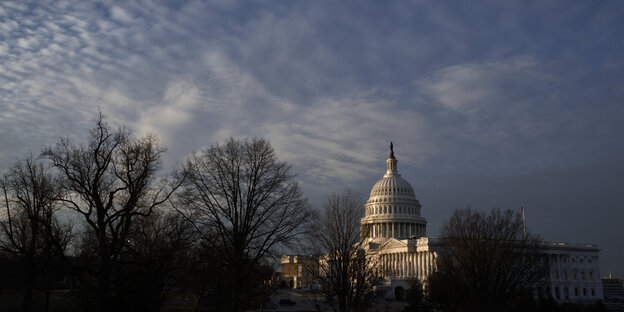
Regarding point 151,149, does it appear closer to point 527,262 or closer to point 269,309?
point 527,262

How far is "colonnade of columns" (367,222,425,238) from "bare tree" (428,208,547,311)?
86954mm

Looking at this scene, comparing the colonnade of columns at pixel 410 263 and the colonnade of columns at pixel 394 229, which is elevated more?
the colonnade of columns at pixel 394 229

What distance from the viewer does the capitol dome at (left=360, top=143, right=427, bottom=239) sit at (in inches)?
5797

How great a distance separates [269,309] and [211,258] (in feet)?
121

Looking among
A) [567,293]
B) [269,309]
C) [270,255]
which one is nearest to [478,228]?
[270,255]

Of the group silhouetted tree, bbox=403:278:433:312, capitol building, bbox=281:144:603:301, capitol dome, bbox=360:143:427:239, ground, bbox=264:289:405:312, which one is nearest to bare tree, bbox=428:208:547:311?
silhouetted tree, bbox=403:278:433:312

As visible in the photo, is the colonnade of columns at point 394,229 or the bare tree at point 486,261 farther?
the colonnade of columns at point 394,229

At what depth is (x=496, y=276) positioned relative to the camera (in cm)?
4853

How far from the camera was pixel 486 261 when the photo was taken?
47.8 m

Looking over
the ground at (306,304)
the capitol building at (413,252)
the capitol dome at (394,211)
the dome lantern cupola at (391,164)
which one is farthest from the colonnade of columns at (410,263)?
the dome lantern cupola at (391,164)

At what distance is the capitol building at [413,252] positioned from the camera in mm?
111062

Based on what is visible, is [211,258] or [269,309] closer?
[211,258]

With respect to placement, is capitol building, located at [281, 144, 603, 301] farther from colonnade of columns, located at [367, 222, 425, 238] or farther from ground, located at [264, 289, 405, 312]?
ground, located at [264, 289, 405, 312]

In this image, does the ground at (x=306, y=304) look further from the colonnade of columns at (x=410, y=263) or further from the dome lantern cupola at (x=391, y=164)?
the dome lantern cupola at (x=391, y=164)
